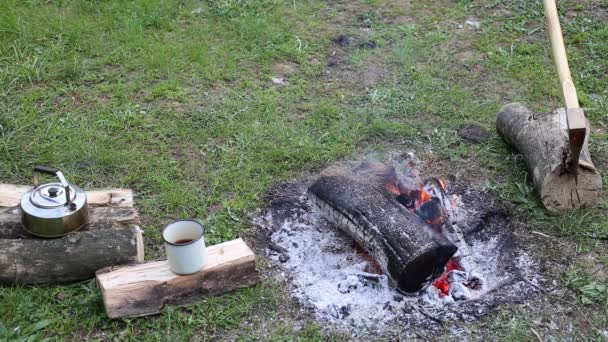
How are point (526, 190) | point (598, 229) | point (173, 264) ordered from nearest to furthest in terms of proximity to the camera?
point (173, 264) → point (598, 229) → point (526, 190)

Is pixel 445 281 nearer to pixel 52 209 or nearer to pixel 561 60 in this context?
pixel 561 60

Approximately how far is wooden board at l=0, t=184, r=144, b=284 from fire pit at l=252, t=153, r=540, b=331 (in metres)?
0.82

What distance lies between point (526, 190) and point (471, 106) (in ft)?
4.00

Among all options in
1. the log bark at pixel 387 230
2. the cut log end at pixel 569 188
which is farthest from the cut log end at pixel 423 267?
the cut log end at pixel 569 188

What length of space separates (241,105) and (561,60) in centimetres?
240

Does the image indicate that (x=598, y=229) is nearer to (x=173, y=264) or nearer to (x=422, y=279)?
(x=422, y=279)

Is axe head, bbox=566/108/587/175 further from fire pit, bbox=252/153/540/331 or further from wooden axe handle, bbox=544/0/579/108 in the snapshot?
fire pit, bbox=252/153/540/331

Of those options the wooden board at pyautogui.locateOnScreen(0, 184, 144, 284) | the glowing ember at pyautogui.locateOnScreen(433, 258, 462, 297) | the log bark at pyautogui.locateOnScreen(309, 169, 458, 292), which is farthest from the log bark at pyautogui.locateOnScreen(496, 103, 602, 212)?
the wooden board at pyautogui.locateOnScreen(0, 184, 144, 284)

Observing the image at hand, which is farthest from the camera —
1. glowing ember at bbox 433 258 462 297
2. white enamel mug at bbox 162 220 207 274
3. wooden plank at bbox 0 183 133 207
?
wooden plank at bbox 0 183 133 207

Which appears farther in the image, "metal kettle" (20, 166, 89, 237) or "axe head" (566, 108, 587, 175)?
"axe head" (566, 108, 587, 175)

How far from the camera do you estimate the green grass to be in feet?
11.1

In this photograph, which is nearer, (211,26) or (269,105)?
(269,105)

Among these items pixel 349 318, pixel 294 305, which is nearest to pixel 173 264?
pixel 294 305

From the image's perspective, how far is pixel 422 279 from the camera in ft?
11.2
